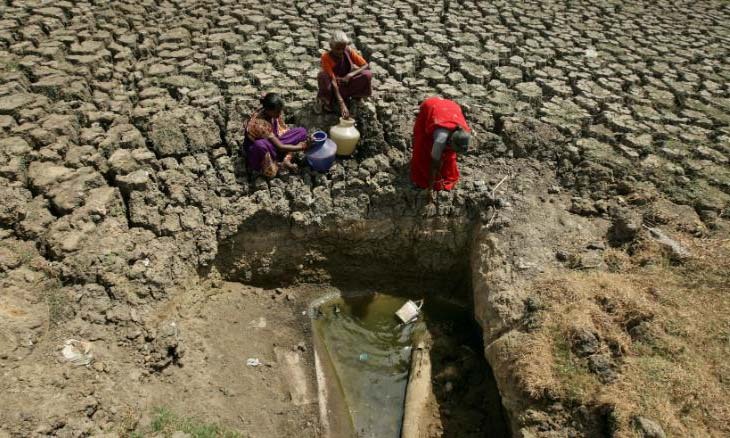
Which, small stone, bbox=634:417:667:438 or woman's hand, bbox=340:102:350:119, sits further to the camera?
woman's hand, bbox=340:102:350:119

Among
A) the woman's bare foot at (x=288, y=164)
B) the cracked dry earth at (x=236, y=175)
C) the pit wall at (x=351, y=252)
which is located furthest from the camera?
the pit wall at (x=351, y=252)

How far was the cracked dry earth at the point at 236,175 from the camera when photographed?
3.43 metres

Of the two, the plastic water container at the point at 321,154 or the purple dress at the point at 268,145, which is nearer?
the purple dress at the point at 268,145

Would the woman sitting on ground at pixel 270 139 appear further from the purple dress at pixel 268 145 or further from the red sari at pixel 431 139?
the red sari at pixel 431 139

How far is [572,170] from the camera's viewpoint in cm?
461

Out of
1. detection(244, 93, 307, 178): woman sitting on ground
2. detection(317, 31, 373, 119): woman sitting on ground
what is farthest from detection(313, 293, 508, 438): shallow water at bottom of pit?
detection(317, 31, 373, 119): woman sitting on ground

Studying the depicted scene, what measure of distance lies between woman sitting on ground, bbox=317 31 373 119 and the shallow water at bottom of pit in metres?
1.90

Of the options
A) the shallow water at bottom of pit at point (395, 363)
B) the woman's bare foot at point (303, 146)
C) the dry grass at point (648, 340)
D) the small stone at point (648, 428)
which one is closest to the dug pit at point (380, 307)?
the shallow water at bottom of pit at point (395, 363)

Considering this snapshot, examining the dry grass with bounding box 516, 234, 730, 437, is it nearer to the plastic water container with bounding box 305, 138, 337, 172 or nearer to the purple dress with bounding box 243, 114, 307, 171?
the plastic water container with bounding box 305, 138, 337, 172

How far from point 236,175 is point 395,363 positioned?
7.25ft

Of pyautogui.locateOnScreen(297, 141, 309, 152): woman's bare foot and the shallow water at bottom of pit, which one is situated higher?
pyautogui.locateOnScreen(297, 141, 309, 152): woman's bare foot

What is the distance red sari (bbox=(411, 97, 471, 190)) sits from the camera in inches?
153

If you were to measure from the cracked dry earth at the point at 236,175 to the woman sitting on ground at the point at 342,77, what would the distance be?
0.18 metres

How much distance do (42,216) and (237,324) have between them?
1728 mm
